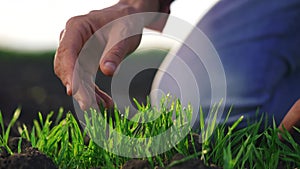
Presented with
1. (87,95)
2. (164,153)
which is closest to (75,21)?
(87,95)

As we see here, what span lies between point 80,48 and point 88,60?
12 cm

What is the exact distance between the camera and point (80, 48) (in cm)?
208

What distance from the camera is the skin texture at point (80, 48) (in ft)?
6.19

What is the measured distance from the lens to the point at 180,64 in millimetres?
3334

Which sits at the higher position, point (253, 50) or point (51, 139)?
point (253, 50)

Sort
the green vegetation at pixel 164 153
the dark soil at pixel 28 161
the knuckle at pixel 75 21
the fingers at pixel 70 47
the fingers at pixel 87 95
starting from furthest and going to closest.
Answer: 1. the knuckle at pixel 75 21
2. the fingers at pixel 70 47
3. the fingers at pixel 87 95
4. the green vegetation at pixel 164 153
5. the dark soil at pixel 28 161

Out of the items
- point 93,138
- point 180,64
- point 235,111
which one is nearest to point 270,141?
point 93,138

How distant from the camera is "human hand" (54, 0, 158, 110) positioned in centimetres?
191

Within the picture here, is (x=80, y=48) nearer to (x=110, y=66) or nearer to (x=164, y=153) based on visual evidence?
(x=110, y=66)

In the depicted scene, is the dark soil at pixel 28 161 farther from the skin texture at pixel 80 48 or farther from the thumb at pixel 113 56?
the thumb at pixel 113 56

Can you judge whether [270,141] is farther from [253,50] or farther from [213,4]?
[213,4]

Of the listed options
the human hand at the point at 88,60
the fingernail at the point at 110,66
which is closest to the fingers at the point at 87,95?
the human hand at the point at 88,60

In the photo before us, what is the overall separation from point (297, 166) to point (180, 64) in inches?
65.2

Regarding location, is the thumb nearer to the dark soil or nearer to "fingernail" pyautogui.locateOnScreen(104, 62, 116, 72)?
"fingernail" pyautogui.locateOnScreen(104, 62, 116, 72)
